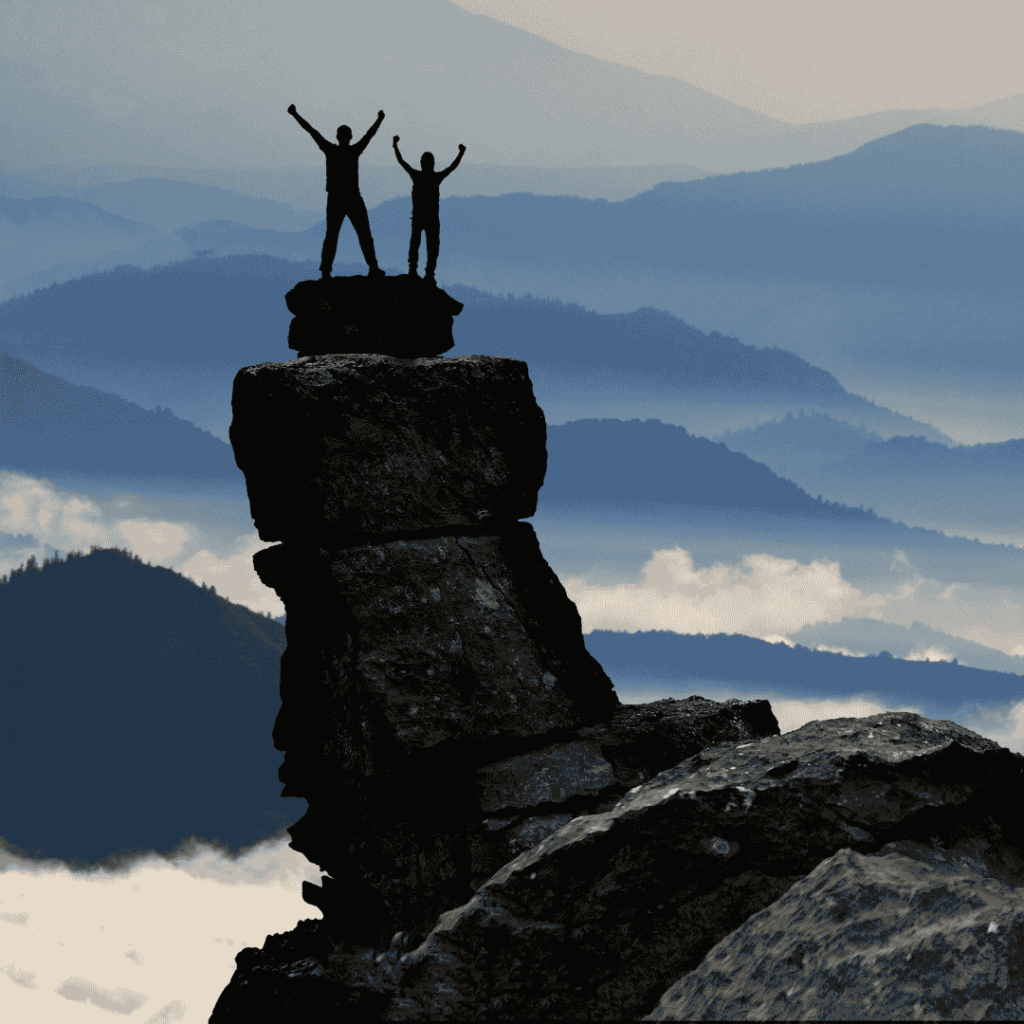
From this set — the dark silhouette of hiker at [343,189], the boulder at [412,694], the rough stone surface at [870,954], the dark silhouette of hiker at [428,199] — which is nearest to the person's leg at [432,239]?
the dark silhouette of hiker at [428,199]

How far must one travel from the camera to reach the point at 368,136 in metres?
11.2

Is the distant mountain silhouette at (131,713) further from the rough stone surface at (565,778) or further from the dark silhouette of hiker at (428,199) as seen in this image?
the rough stone surface at (565,778)

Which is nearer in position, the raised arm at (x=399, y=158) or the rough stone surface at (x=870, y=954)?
the rough stone surface at (x=870, y=954)

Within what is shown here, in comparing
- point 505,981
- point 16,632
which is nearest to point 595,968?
point 505,981

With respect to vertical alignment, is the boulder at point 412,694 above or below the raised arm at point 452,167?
below

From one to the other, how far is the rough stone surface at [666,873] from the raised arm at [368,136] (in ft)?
28.0

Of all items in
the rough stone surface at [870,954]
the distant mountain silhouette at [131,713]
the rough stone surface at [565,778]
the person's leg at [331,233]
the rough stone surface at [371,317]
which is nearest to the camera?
the rough stone surface at [870,954]

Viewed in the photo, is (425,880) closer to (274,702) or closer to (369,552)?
(369,552)

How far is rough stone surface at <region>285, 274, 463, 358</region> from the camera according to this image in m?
10.3

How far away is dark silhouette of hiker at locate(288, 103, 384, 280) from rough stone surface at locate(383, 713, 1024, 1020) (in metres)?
7.93

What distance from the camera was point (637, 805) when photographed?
13.9 ft

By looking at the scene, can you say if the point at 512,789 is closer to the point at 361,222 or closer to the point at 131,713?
the point at 361,222

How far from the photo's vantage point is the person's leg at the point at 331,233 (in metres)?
11.0

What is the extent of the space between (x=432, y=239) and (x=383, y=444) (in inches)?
130
